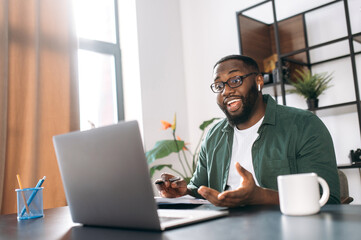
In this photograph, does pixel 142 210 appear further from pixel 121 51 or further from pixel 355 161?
pixel 121 51

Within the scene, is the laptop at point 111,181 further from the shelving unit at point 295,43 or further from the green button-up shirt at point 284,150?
the shelving unit at point 295,43

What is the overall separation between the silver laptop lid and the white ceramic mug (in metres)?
0.29

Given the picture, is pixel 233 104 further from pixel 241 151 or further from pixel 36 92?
pixel 36 92

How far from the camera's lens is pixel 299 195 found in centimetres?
77

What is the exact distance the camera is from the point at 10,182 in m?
2.32

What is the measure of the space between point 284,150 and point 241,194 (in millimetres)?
570

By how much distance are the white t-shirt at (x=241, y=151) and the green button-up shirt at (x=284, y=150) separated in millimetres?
22

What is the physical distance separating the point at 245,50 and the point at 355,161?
3.88 ft

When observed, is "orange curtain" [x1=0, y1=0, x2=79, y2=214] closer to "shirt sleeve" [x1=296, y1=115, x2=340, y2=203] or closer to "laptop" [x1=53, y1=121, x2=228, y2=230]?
"laptop" [x1=53, y1=121, x2=228, y2=230]

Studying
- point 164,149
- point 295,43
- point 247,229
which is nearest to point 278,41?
point 295,43

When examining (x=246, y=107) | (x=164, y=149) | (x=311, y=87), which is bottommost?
(x=164, y=149)

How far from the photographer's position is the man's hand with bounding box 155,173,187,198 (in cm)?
131

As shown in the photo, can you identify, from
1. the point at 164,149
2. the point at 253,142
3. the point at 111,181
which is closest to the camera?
the point at 111,181

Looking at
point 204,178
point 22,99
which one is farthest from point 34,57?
point 204,178
